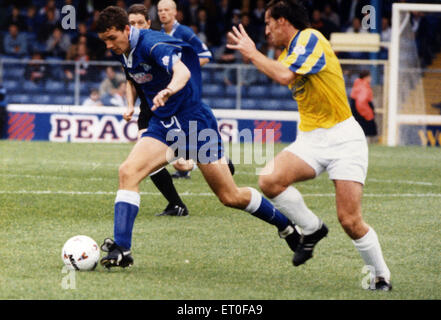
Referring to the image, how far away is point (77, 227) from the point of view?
785 centimetres

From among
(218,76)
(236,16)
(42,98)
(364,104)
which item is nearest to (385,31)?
(364,104)

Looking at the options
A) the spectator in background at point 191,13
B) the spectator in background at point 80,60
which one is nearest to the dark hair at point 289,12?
the spectator in background at point 80,60

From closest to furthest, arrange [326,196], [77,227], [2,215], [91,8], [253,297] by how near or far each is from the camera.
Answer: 1. [253,297]
2. [77,227]
3. [2,215]
4. [326,196]
5. [91,8]

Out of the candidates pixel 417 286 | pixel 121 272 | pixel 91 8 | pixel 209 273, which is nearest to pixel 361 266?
pixel 417 286

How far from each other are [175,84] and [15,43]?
627 inches

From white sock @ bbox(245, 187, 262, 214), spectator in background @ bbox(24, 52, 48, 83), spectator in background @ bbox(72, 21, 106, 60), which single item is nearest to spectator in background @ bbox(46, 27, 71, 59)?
spectator in background @ bbox(72, 21, 106, 60)

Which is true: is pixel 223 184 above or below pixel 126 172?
below

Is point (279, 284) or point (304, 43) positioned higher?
point (304, 43)

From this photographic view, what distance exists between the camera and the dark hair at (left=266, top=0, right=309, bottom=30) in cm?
559

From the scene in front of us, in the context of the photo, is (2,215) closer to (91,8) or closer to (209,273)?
(209,273)

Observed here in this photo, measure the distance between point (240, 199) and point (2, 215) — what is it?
10.6ft

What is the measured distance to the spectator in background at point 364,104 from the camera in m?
18.5

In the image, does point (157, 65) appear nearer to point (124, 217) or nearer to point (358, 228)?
point (124, 217)

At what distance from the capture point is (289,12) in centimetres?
559
